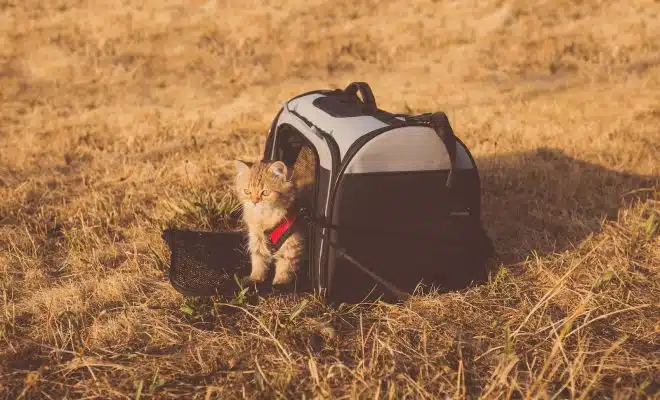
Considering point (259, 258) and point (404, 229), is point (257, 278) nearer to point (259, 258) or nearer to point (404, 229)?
point (259, 258)

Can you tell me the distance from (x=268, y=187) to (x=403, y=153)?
886 millimetres

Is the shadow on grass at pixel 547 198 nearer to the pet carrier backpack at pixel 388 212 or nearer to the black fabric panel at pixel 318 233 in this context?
the pet carrier backpack at pixel 388 212

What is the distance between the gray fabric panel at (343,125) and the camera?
2.90 meters

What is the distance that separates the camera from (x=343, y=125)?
308 centimetres

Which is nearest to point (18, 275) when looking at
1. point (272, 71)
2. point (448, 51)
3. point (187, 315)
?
point (187, 315)

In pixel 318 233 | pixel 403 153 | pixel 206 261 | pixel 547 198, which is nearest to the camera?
pixel 403 153

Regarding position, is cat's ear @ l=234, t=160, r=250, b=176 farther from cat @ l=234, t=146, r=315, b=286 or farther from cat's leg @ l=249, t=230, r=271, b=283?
cat's leg @ l=249, t=230, r=271, b=283

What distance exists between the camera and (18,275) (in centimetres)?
349

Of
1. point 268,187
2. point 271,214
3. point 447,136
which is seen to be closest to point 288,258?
point 271,214

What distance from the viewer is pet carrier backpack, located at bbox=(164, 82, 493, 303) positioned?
9.23 feet

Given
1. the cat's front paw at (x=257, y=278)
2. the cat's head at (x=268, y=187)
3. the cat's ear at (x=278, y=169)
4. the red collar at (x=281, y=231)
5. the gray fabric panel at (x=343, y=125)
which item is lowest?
the cat's front paw at (x=257, y=278)

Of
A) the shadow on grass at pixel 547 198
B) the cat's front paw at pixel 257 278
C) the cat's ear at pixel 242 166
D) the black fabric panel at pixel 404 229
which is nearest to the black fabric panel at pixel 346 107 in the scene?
the black fabric panel at pixel 404 229

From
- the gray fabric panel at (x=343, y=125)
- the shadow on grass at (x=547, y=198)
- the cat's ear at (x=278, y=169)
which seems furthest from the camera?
the shadow on grass at (x=547, y=198)

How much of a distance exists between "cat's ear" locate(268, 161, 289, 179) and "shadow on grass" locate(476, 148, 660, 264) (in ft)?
5.56
